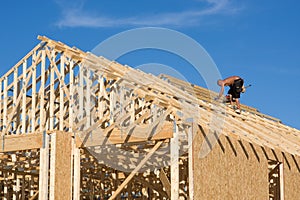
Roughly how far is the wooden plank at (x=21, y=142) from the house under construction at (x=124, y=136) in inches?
0.9

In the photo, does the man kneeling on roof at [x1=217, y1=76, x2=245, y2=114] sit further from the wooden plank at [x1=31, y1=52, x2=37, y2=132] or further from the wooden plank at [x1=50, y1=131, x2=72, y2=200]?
the wooden plank at [x1=50, y1=131, x2=72, y2=200]

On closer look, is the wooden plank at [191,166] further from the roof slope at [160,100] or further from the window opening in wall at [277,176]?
the window opening in wall at [277,176]

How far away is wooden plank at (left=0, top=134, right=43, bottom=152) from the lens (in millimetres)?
15086

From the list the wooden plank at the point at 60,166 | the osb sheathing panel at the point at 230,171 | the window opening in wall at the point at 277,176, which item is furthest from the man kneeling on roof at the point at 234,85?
the wooden plank at the point at 60,166

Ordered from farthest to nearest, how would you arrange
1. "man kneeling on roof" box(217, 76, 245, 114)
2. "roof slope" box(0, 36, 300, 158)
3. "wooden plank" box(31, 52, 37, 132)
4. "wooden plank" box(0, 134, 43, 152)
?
"man kneeling on roof" box(217, 76, 245, 114), "wooden plank" box(31, 52, 37, 132), "wooden plank" box(0, 134, 43, 152), "roof slope" box(0, 36, 300, 158)

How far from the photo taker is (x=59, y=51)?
52.4 ft

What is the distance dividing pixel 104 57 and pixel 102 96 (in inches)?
62.4

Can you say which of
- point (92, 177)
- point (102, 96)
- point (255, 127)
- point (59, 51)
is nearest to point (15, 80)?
point (59, 51)

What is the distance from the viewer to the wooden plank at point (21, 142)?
15.1 m

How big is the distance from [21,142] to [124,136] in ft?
8.15

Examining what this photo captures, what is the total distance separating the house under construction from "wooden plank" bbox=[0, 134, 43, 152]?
0.02 m

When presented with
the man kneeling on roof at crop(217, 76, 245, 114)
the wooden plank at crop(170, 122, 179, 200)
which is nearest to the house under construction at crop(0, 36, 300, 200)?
the wooden plank at crop(170, 122, 179, 200)

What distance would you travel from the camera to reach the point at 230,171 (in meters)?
15.7

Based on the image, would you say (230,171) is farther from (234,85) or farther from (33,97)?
(33,97)
